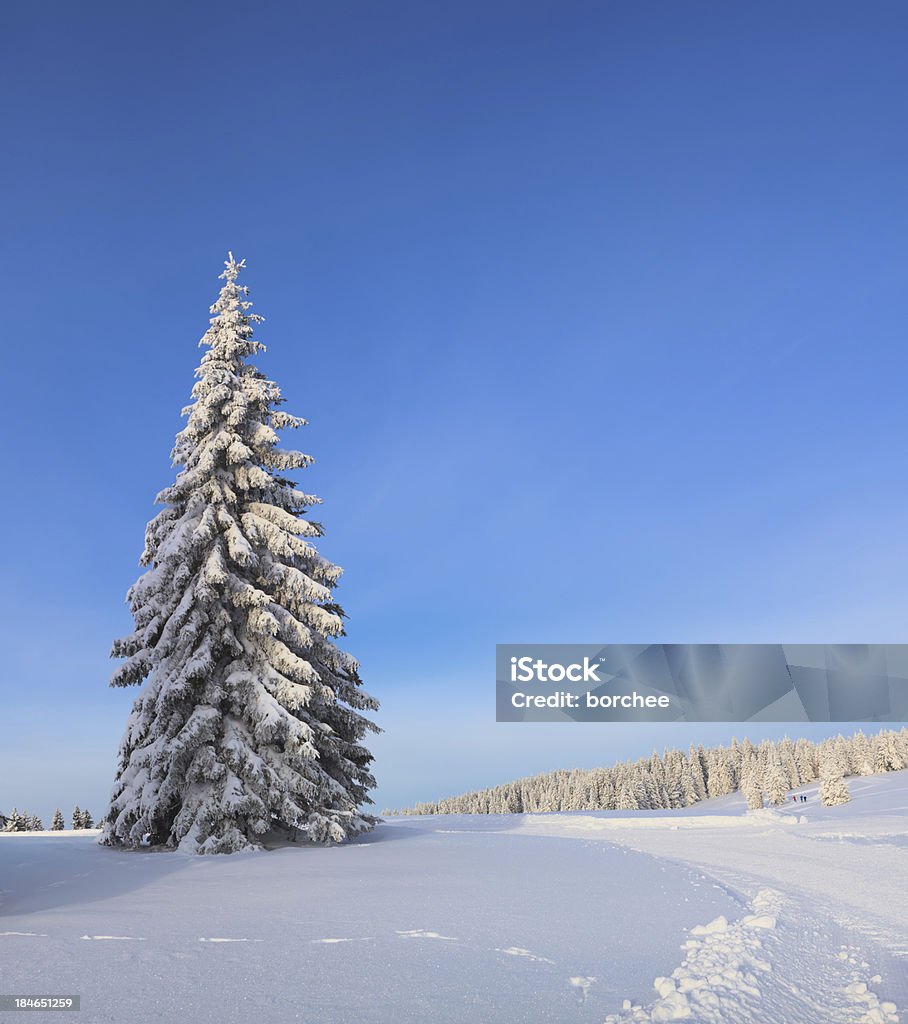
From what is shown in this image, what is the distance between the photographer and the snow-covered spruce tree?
14.5 m

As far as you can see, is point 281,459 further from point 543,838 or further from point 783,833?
point 783,833

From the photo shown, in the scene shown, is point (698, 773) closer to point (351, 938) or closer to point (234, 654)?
point (234, 654)

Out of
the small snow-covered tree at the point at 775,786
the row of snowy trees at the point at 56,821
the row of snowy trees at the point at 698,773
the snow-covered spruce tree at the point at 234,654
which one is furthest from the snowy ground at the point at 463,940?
the row of snowy trees at the point at 698,773

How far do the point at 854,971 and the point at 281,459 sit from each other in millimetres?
14572

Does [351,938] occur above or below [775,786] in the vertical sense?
above

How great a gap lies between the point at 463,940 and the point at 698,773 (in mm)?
124388

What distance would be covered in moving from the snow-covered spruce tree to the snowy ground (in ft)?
9.17

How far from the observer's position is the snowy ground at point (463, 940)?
4410mm

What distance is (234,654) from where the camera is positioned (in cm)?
1583

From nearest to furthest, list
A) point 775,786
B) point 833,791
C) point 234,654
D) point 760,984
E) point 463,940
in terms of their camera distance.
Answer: point 760,984 → point 463,940 → point 234,654 → point 833,791 → point 775,786

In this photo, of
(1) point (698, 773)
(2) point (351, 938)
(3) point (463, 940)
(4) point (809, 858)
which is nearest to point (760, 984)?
(3) point (463, 940)

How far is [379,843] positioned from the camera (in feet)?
50.4

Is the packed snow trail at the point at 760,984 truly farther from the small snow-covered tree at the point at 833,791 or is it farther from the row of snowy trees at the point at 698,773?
the row of snowy trees at the point at 698,773

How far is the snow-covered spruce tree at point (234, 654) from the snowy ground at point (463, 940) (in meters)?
2.79
